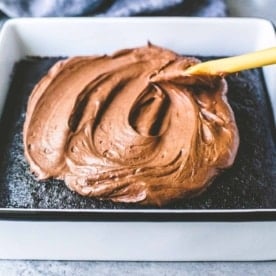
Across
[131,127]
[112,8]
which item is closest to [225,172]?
[131,127]

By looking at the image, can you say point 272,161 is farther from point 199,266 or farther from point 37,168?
point 37,168

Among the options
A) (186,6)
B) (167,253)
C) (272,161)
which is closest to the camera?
(167,253)

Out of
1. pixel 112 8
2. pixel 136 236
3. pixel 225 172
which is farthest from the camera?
pixel 112 8

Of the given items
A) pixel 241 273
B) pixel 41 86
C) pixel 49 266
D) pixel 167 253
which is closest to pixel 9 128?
pixel 41 86

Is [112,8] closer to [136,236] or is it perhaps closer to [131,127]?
[131,127]

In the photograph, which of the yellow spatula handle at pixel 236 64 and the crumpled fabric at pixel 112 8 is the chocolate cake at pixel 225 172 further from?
the crumpled fabric at pixel 112 8

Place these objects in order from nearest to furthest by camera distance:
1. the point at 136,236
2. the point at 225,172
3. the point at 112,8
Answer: the point at 136,236, the point at 225,172, the point at 112,8
